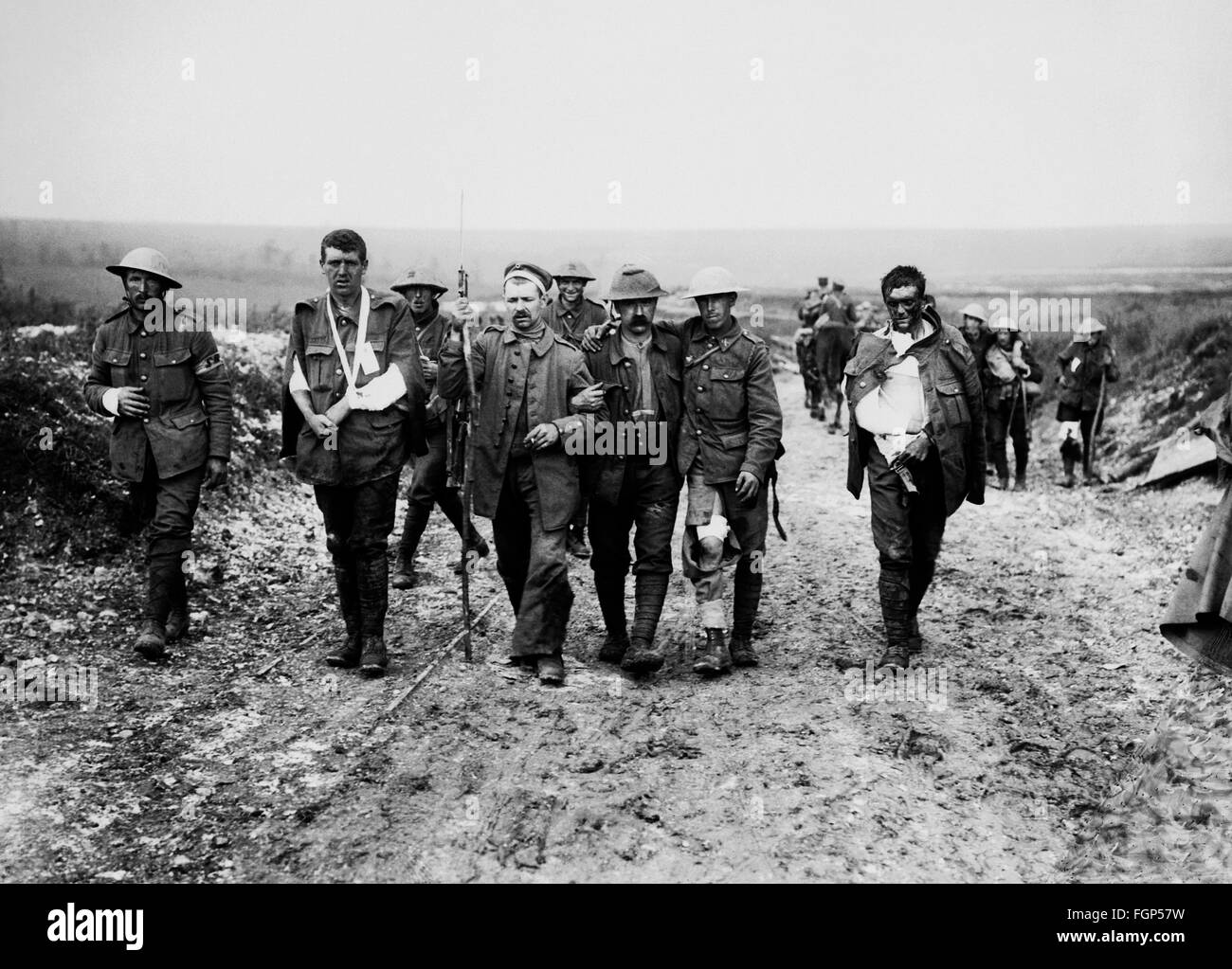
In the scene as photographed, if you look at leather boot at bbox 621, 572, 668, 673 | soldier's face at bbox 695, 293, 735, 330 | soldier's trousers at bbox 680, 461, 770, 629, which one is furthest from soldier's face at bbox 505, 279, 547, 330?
leather boot at bbox 621, 572, 668, 673

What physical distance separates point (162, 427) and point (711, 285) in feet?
9.50

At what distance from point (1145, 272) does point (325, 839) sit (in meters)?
27.7

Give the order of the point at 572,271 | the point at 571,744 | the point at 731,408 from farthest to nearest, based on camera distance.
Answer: the point at 572,271 < the point at 731,408 < the point at 571,744

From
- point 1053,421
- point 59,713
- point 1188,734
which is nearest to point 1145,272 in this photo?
point 1053,421

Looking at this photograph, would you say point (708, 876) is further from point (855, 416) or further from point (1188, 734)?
point (855, 416)

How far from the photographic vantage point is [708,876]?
428 cm

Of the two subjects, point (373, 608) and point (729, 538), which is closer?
point (373, 608)

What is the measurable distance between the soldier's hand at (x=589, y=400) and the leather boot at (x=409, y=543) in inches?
92.4

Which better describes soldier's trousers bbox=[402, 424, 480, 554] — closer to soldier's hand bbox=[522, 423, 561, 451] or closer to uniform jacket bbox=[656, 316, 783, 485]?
soldier's hand bbox=[522, 423, 561, 451]

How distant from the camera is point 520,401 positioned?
625 centimetres

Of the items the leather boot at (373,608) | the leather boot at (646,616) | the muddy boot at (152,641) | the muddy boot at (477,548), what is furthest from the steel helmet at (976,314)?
the muddy boot at (152,641)

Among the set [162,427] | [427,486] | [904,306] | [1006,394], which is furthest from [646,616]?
[1006,394]

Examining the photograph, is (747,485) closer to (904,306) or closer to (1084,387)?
(904,306)

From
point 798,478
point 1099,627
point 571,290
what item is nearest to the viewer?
point 1099,627
